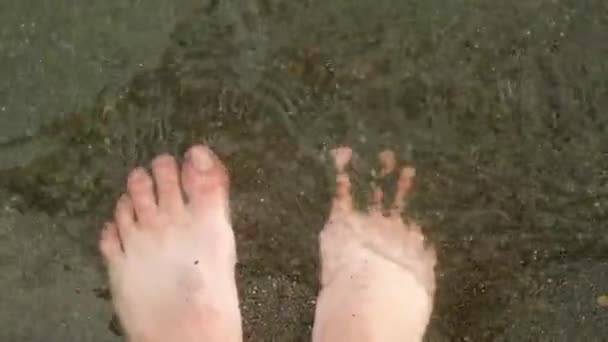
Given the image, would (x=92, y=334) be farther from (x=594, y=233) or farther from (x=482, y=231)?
(x=594, y=233)

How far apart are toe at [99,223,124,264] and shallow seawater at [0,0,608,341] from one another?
6 cm

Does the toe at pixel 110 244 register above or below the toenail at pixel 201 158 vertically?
below

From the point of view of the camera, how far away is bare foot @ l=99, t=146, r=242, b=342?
6.35ft

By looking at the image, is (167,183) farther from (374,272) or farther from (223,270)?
(374,272)

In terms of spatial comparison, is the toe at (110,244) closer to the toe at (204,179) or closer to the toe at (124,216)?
the toe at (124,216)

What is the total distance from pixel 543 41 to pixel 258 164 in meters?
0.68

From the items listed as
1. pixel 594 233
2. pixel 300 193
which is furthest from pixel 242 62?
pixel 594 233

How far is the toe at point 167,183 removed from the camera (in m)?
1.93

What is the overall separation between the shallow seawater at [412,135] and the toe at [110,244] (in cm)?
6

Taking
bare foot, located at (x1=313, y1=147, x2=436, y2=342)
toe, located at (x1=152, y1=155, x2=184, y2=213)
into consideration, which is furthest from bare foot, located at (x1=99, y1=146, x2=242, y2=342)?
bare foot, located at (x1=313, y1=147, x2=436, y2=342)

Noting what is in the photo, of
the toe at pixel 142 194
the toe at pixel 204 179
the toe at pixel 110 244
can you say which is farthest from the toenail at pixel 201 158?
→ the toe at pixel 110 244

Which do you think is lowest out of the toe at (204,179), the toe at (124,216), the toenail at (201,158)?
the toe at (124,216)

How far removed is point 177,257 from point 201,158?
253mm

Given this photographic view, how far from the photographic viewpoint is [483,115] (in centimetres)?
187
